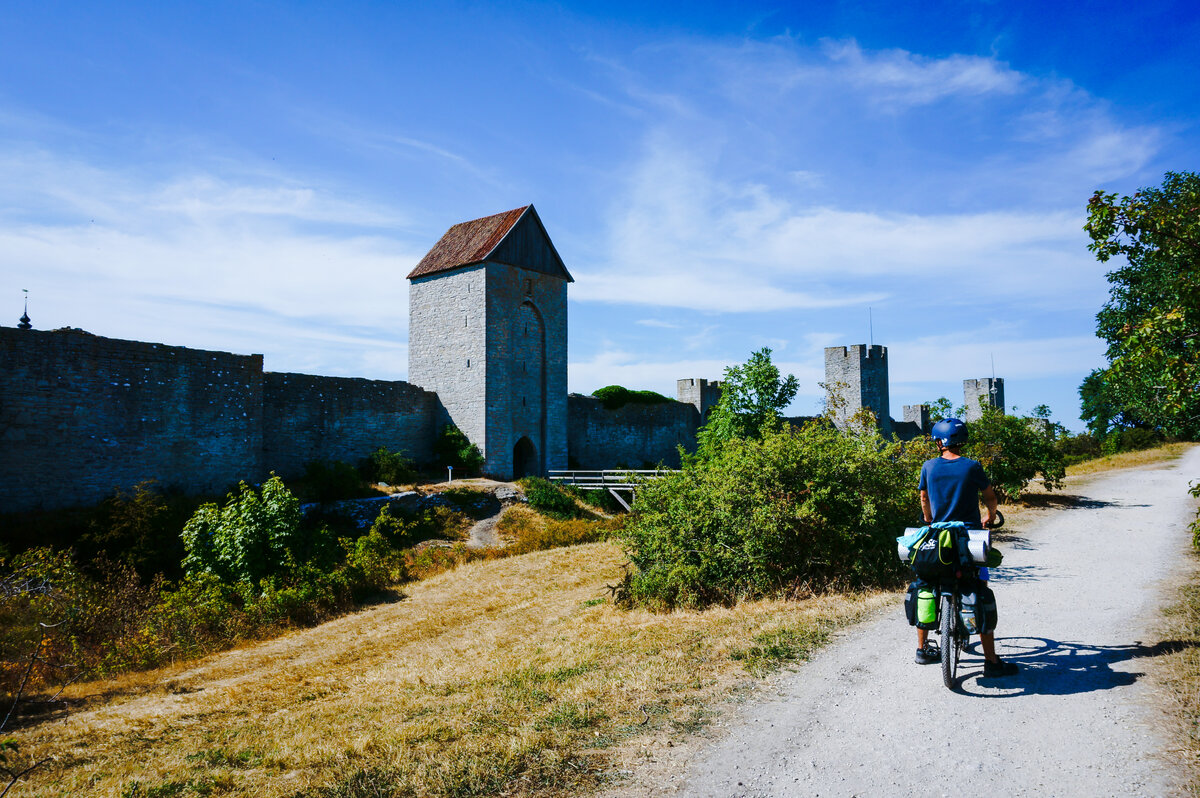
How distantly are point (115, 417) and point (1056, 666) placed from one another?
2017cm

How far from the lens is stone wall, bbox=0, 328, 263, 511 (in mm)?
16281

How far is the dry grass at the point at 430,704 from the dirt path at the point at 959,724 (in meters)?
0.41

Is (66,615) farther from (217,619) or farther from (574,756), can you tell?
(574,756)

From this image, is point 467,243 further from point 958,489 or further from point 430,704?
point 958,489

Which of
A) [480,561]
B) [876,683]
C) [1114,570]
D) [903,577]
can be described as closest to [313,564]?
[480,561]

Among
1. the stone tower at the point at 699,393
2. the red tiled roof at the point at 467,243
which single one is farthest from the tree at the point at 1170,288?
the stone tower at the point at 699,393

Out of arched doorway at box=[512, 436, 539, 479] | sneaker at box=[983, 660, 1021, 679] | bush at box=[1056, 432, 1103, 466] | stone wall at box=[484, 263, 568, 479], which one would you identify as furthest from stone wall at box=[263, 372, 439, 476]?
bush at box=[1056, 432, 1103, 466]

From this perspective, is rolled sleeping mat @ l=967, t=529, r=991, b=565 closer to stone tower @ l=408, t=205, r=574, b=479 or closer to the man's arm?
the man's arm

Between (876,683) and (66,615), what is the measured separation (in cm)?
1018

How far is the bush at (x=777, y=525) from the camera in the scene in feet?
26.7

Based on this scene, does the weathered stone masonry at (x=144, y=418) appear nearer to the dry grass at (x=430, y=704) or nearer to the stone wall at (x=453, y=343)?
the stone wall at (x=453, y=343)

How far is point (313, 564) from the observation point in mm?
13359

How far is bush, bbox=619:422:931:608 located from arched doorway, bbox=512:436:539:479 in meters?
18.8

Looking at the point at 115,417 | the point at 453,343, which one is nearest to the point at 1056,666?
the point at 115,417
